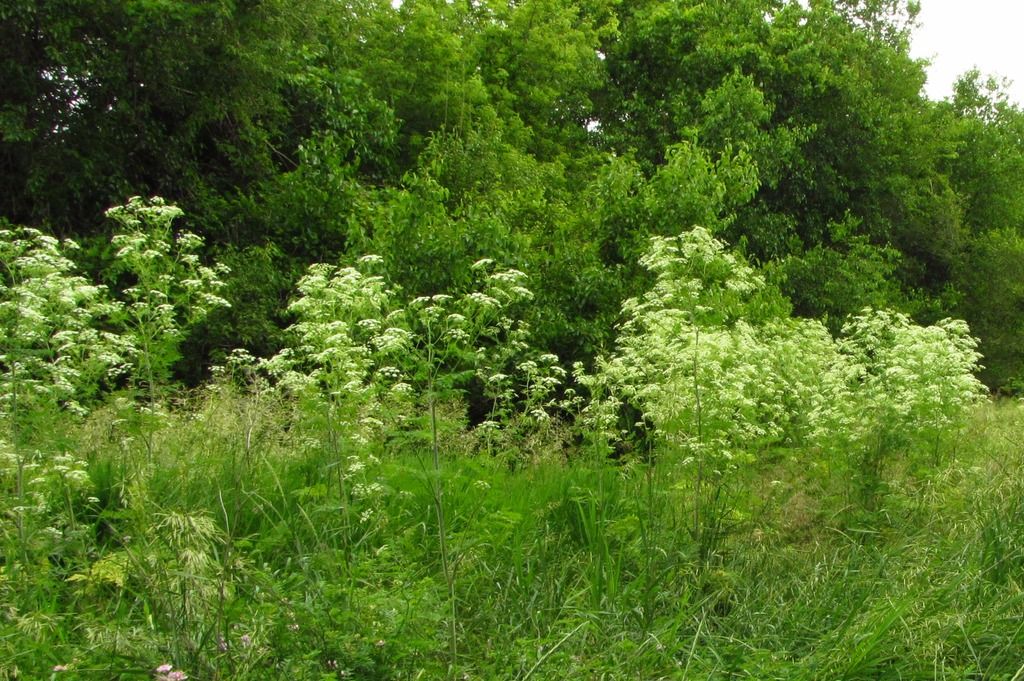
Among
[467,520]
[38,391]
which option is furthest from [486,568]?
[38,391]

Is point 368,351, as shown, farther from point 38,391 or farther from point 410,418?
point 38,391

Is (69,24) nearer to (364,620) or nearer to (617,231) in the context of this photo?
(617,231)

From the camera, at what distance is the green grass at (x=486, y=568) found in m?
3.37

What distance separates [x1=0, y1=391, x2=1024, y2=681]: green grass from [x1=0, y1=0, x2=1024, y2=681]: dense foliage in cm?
2

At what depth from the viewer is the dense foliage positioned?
3.67m

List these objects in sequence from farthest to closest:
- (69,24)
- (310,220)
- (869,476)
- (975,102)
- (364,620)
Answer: (975,102) → (310,220) → (69,24) → (869,476) → (364,620)

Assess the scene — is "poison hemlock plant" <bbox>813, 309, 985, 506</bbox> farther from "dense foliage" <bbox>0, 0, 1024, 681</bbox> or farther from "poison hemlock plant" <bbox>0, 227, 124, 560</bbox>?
"poison hemlock plant" <bbox>0, 227, 124, 560</bbox>

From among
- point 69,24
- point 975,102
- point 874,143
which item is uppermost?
point 975,102

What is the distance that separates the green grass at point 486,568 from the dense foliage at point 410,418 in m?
0.02

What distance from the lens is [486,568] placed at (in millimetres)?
4340

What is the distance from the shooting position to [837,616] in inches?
167

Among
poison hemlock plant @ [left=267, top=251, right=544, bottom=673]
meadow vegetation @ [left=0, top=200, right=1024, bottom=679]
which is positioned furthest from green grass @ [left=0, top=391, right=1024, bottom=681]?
poison hemlock plant @ [left=267, top=251, right=544, bottom=673]

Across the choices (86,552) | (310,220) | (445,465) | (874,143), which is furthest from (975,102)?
(86,552)

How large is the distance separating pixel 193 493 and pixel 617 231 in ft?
25.6
